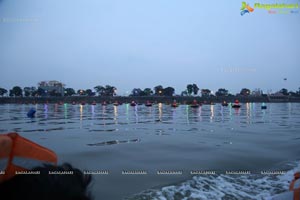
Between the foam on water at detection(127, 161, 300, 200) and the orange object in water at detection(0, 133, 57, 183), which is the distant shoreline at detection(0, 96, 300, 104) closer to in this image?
the foam on water at detection(127, 161, 300, 200)

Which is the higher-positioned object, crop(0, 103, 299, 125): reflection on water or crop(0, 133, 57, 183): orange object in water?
crop(0, 133, 57, 183): orange object in water

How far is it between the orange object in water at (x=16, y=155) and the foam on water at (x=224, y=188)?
3.50 metres

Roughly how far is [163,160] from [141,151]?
1834 mm

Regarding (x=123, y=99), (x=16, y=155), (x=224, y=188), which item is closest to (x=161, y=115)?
(x=224, y=188)

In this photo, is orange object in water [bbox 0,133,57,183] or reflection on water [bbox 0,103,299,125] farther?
reflection on water [bbox 0,103,299,125]

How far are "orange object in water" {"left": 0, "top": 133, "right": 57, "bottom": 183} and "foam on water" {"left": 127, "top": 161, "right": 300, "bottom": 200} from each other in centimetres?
350

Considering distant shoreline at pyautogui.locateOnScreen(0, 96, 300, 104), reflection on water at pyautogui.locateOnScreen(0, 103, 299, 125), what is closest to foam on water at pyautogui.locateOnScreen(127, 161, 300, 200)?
reflection on water at pyautogui.locateOnScreen(0, 103, 299, 125)

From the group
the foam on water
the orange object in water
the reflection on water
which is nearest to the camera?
the orange object in water

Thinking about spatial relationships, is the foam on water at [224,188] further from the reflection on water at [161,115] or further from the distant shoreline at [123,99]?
the distant shoreline at [123,99]

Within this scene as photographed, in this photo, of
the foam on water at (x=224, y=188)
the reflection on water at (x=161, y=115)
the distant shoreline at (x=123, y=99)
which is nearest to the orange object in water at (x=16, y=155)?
the foam on water at (x=224, y=188)

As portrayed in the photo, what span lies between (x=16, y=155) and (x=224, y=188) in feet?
16.4

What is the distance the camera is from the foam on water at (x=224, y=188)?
5.31 meters

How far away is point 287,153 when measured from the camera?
985 centimetres

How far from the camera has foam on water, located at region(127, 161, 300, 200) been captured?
5309 millimetres
